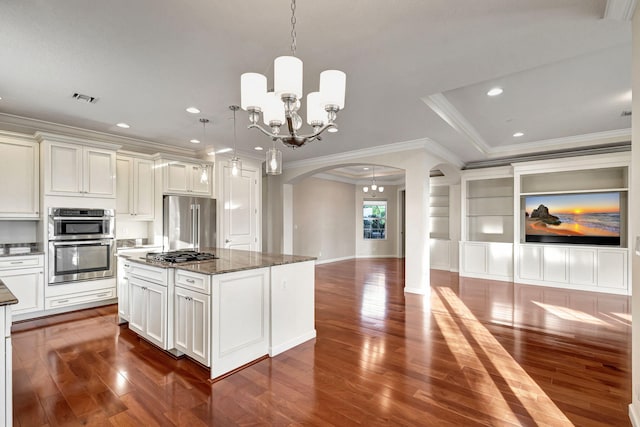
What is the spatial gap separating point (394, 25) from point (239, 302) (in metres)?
2.47

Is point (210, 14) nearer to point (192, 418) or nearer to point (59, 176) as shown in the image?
point (192, 418)

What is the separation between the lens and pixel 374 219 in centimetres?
1019

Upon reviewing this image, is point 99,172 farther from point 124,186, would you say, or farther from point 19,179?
point 19,179

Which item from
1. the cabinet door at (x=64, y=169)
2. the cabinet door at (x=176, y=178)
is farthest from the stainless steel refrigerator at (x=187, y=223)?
the cabinet door at (x=64, y=169)

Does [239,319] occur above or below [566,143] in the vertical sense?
below

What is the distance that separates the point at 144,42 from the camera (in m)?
2.37

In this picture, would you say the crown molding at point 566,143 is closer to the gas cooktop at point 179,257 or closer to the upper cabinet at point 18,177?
the gas cooktop at point 179,257

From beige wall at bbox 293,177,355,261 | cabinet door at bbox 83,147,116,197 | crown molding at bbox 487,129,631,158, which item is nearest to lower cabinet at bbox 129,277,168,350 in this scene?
cabinet door at bbox 83,147,116,197

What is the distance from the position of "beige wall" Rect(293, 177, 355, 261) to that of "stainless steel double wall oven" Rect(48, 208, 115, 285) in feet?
14.0

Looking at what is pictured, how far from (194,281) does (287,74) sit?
1.83 m

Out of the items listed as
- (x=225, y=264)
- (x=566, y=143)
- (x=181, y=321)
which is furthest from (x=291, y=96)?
(x=566, y=143)

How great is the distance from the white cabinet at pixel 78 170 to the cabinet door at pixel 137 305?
1875 millimetres

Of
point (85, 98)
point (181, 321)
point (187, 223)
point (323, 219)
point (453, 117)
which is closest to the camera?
point (181, 321)

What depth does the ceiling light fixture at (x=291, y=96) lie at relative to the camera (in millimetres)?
1781
